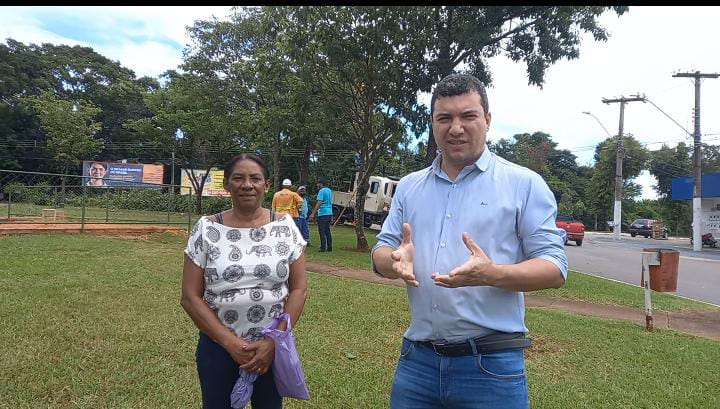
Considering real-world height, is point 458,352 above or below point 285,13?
below

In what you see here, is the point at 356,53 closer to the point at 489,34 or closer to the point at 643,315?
the point at 489,34

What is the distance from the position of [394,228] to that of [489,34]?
10699 mm

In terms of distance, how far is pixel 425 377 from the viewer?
6.01 feet

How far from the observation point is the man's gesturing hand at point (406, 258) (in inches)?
70.1

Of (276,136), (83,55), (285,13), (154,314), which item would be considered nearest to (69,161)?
(83,55)

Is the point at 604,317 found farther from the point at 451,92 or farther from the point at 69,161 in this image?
the point at 69,161

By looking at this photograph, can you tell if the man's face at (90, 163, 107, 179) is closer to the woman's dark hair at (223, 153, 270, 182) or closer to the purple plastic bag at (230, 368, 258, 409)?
the woman's dark hair at (223, 153, 270, 182)

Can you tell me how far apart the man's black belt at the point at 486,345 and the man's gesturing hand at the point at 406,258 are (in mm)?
248

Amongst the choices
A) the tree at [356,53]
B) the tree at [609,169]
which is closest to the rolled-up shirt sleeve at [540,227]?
the tree at [356,53]

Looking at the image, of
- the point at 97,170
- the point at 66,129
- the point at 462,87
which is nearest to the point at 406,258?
the point at 462,87

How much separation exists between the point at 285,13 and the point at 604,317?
30.4 ft

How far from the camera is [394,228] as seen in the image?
2.04m

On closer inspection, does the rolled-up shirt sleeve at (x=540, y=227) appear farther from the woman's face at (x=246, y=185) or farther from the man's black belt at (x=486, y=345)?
the woman's face at (x=246, y=185)

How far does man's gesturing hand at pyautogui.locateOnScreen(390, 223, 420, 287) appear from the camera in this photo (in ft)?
5.84
